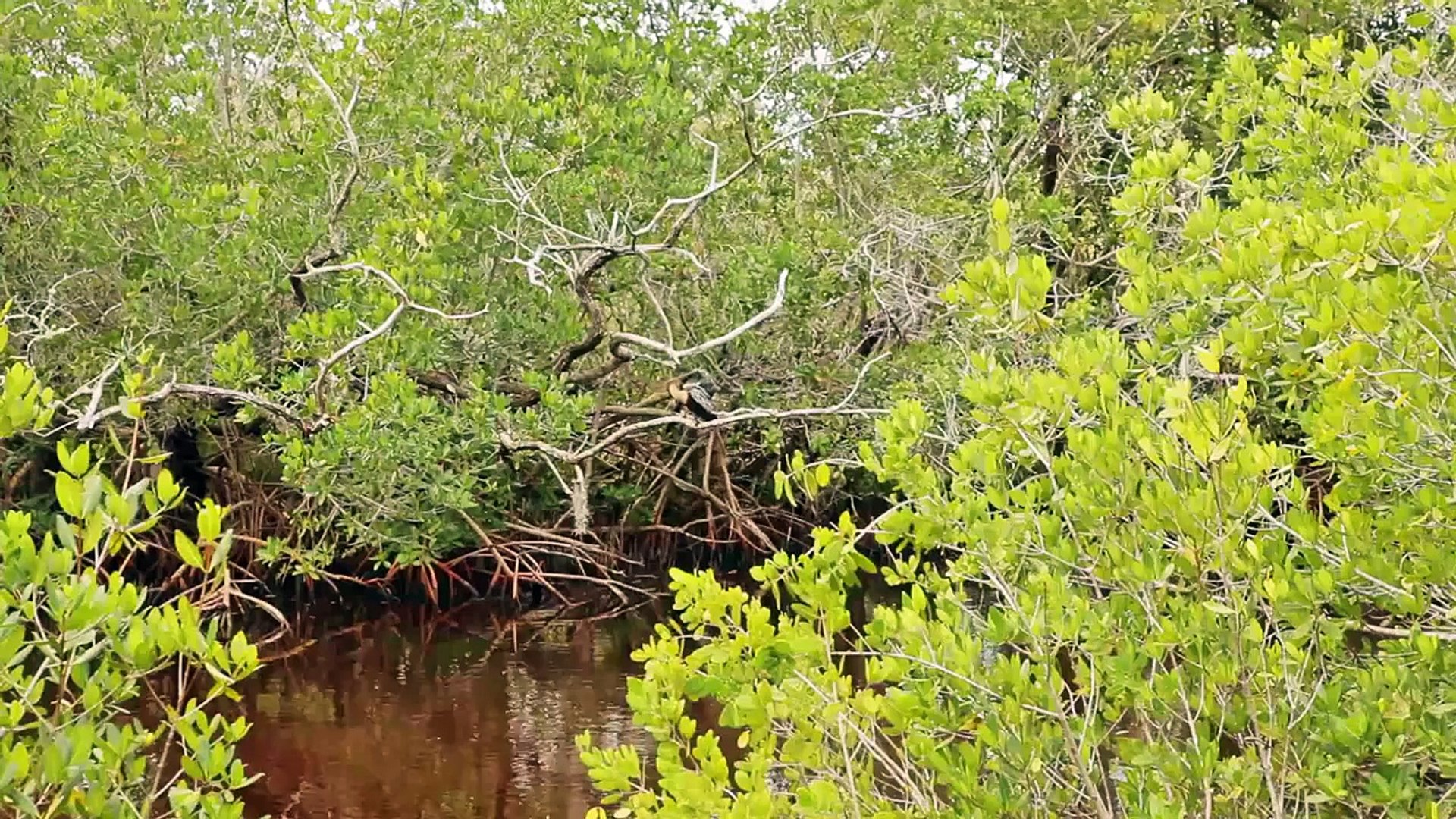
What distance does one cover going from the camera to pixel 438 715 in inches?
272

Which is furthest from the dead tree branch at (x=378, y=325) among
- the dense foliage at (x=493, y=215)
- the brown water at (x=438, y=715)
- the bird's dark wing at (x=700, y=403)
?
the bird's dark wing at (x=700, y=403)

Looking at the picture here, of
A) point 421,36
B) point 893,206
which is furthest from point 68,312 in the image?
point 893,206

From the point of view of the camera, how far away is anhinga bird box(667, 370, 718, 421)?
25.8ft

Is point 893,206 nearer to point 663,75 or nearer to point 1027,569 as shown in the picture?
point 663,75

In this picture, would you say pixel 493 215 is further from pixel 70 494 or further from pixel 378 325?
pixel 70 494

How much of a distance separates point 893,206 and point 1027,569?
658 centimetres

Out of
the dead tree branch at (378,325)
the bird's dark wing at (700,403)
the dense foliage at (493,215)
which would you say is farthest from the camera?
the bird's dark wing at (700,403)

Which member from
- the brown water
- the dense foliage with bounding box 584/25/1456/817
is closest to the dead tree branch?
the brown water

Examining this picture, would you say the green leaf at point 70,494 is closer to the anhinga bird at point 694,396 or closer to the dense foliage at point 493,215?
the dense foliage at point 493,215

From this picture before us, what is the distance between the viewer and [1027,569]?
3062 millimetres

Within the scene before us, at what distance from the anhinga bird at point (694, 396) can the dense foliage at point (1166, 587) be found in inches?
194

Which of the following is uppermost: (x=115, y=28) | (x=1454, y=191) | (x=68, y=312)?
(x=115, y=28)

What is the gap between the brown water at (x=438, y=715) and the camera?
5633 mm

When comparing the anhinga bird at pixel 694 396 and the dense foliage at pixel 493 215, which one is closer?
the dense foliage at pixel 493 215
